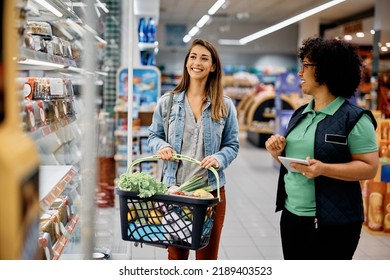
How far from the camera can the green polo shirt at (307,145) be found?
2090 millimetres

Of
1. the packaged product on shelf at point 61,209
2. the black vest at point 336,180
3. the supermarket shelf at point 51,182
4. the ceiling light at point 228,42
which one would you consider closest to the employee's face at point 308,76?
the black vest at point 336,180

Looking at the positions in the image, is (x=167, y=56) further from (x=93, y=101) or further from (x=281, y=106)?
(x=93, y=101)

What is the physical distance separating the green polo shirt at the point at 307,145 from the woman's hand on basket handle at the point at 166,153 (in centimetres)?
50

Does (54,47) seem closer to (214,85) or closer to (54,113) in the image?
(54,113)

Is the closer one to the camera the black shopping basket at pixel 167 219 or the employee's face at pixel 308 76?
the black shopping basket at pixel 167 219

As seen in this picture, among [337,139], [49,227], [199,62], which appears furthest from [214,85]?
[49,227]

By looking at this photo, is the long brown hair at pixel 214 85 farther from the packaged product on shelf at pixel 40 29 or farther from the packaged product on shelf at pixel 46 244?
the packaged product on shelf at pixel 46 244

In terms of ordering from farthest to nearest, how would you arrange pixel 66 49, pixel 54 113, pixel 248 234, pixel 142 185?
pixel 248 234
pixel 66 49
pixel 54 113
pixel 142 185

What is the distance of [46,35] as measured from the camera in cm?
270

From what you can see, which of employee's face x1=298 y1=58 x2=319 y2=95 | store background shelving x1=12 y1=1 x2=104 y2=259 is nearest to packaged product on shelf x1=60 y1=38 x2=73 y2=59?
store background shelving x1=12 y1=1 x2=104 y2=259

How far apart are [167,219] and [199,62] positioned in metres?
0.79

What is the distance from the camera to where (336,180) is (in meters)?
2.15

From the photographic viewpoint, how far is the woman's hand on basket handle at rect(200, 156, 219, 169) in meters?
2.19
